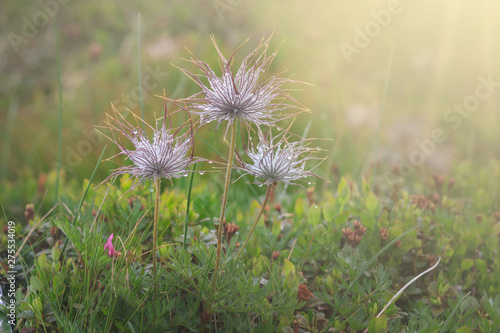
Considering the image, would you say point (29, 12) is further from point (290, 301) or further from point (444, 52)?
point (290, 301)

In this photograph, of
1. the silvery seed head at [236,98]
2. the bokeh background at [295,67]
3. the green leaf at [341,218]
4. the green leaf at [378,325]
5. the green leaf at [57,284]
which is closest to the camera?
the silvery seed head at [236,98]

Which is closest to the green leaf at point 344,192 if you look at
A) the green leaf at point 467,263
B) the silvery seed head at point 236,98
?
the green leaf at point 467,263

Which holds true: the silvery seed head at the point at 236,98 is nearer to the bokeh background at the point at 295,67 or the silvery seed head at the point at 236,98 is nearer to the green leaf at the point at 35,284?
the green leaf at the point at 35,284

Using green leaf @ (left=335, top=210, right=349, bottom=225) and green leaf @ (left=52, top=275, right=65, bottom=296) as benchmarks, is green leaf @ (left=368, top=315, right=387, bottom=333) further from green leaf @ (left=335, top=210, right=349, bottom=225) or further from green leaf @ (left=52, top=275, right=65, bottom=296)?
green leaf @ (left=52, top=275, right=65, bottom=296)

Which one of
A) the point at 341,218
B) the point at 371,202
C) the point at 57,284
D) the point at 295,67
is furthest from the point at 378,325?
the point at 295,67

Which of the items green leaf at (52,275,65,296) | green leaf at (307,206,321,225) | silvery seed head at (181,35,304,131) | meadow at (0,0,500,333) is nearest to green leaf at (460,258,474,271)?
meadow at (0,0,500,333)

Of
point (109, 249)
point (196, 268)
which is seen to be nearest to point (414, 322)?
point (196, 268)

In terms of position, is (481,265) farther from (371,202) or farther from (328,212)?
(328,212)
